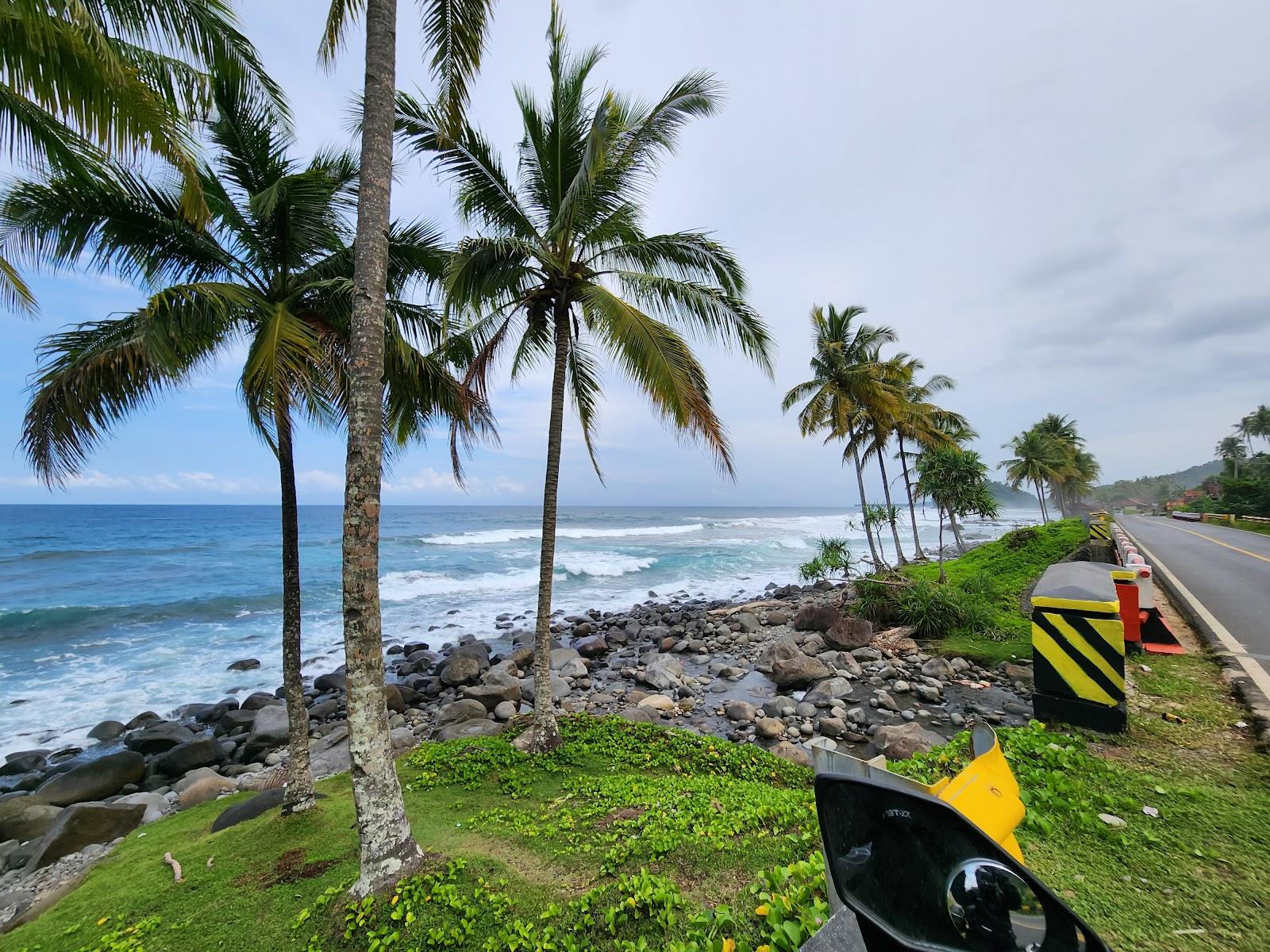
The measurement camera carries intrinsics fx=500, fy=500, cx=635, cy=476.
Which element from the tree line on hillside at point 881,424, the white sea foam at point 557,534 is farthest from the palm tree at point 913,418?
the white sea foam at point 557,534

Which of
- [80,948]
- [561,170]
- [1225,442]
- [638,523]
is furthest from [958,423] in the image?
[1225,442]

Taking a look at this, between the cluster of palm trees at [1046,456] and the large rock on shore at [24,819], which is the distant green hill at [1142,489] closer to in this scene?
the cluster of palm trees at [1046,456]

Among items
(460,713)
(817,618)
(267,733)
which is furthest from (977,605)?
(267,733)

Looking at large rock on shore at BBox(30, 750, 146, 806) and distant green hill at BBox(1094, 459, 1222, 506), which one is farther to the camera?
distant green hill at BBox(1094, 459, 1222, 506)

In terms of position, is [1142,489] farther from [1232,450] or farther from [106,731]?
[106,731]

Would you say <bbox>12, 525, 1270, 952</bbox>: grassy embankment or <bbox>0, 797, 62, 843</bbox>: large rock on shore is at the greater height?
<bbox>12, 525, 1270, 952</bbox>: grassy embankment

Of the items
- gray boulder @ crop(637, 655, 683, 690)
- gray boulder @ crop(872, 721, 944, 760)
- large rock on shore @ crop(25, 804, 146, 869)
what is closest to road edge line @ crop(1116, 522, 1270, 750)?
gray boulder @ crop(872, 721, 944, 760)

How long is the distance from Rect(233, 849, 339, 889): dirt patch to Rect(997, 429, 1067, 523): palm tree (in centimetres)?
4875

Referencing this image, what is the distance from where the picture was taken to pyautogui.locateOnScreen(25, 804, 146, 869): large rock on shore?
18.9 ft

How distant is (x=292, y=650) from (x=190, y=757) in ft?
20.5

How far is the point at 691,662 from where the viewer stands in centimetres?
1302

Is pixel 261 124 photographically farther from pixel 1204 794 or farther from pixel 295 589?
pixel 1204 794

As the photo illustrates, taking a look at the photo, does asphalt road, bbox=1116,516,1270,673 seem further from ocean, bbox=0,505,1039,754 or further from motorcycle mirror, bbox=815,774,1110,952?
ocean, bbox=0,505,1039,754

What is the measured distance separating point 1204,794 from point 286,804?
7.24 meters
